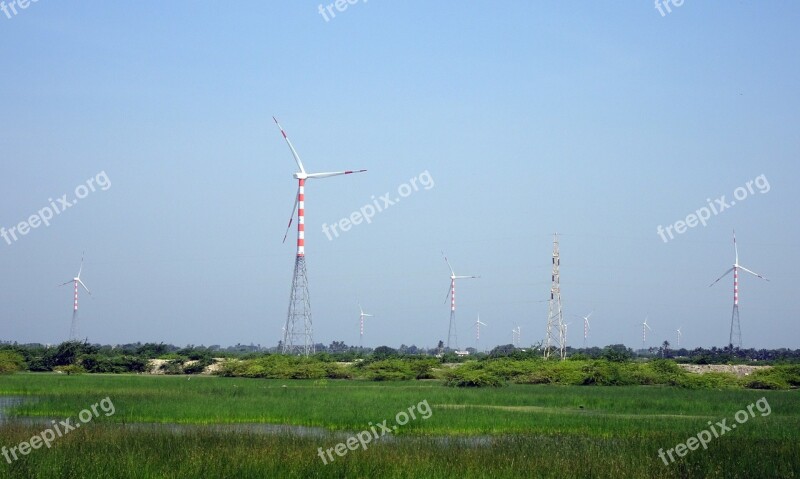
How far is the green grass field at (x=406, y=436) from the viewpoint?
19.8m

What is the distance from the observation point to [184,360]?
7700 cm

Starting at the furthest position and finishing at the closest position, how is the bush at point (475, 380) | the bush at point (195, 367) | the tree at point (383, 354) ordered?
the tree at point (383, 354), the bush at point (195, 367), the bush at point (475, 380)

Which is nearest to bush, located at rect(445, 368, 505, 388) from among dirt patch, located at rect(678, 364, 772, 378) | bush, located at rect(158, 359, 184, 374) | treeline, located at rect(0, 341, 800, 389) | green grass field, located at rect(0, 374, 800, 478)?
treeline, located at rect(0, 341, 800, 389)

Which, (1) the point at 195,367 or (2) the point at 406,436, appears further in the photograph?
(1) the point at 195,367

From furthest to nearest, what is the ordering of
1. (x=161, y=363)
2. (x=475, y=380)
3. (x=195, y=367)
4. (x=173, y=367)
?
1. (x=161, y=363)
2. (x=173, y=367)
3. (x=195, y=367)
4. (x=475, y=380)

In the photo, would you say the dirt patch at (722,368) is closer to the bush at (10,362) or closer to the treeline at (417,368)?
the treeline at (417,368)

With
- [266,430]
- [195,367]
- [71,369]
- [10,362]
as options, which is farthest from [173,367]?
[266,430]

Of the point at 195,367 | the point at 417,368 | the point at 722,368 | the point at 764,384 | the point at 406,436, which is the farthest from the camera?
the point at 722,368

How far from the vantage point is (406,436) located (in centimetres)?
2723

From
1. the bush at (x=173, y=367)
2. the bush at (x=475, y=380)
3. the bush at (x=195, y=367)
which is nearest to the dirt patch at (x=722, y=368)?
the bush at (x=475, y=380)

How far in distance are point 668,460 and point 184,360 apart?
6058 centimetres

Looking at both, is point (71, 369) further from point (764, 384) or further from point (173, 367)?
point (764, 384)

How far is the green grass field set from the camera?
65.0 feet

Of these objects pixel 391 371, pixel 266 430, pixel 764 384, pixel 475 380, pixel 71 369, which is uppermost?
pixel 764 384
